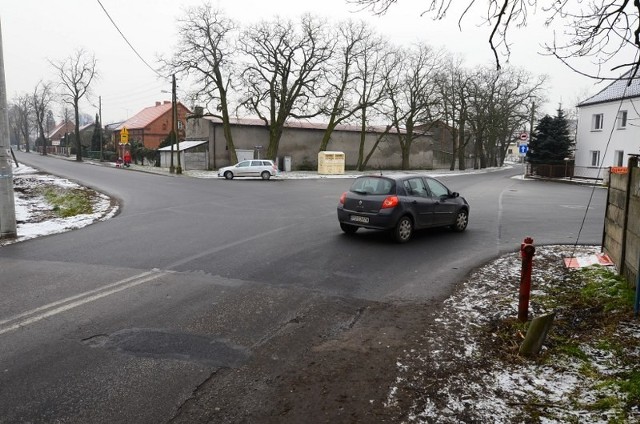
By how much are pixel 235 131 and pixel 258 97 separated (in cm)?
657

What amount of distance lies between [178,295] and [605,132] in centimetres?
3982

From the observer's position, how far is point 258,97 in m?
39.8

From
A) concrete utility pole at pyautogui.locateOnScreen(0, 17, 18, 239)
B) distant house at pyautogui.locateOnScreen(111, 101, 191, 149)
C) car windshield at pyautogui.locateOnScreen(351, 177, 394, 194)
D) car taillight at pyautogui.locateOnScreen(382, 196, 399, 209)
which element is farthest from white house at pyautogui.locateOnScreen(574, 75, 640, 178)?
distant house at pyautogui.locateOnScreen(111, 101, 191, 149)

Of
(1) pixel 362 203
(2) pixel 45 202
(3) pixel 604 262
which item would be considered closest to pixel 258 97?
(2) pixel 45 202

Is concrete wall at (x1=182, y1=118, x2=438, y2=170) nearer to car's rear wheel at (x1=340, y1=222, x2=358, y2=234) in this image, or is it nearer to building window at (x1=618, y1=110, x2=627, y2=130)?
building window at (x1=618, y1=110, x2=627, y2=130)

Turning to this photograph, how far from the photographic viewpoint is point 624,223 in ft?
22.2

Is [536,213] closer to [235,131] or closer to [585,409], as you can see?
[585,409]

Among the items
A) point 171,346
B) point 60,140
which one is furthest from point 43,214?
point 60,140

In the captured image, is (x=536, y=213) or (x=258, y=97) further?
(x=258, y=97)

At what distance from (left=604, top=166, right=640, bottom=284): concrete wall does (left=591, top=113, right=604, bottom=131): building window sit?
35295 mm

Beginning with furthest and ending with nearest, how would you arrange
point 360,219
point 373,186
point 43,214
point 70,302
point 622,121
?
point 622,121 → point 43,214 → point 373,186 → point 360,219 → point 70,302

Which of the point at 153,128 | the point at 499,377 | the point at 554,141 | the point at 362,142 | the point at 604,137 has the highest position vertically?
the point at 153,128

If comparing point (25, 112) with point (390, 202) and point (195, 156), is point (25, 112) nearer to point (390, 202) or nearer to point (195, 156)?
point (195, 156)

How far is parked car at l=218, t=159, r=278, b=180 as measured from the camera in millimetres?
35125
